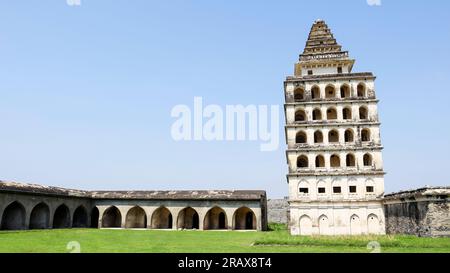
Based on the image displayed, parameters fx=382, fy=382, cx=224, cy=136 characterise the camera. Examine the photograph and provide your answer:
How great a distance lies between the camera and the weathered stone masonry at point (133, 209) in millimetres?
33625

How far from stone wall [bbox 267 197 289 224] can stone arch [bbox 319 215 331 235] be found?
2454 cm

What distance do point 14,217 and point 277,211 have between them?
37230mm

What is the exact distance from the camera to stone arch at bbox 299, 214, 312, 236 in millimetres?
32781

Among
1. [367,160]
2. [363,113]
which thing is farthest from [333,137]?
[367,160]

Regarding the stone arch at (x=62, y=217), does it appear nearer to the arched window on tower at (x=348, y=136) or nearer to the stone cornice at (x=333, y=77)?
the stone cornice at (x=333, y=77)

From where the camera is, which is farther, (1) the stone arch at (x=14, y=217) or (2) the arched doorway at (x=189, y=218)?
(2) the arched doorway at (x=189, y=218)

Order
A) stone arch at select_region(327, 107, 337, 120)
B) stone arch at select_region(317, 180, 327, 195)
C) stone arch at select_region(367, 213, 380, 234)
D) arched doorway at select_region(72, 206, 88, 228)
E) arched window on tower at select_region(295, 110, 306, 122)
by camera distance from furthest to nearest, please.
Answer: arched doorway at select_region(72, 206, 88, 228) → arched window on tower at select_region(295, 110, 306, 122) → stone arch at select_region(327, 107, 337, 120) → stone arch at select_region(317, 180, 327, 195) → stone arch at select_region(367, 213, 380, 234)

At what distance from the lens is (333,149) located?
3409 centimetres

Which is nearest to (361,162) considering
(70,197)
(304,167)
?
(304,167)

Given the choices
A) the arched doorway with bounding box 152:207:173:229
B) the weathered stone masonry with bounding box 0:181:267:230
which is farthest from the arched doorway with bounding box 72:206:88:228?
the arched doorway with bounding box 152:207:173:229

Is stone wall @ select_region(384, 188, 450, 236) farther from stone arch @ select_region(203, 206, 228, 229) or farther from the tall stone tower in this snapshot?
stone arch @ select_region(203, 206, 228, 229)

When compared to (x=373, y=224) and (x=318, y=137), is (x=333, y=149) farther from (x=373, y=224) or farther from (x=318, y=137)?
(x=373, y=224)

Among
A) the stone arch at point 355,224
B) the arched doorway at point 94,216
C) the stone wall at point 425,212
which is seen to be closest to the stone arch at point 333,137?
the stone arch at point 355,224
